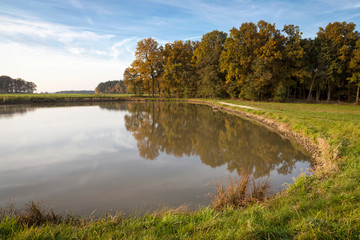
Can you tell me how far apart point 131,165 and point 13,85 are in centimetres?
11590

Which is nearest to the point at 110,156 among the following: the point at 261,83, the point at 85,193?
the point at 85,193

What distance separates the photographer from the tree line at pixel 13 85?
91562 millimetres

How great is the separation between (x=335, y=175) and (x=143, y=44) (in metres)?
50.2

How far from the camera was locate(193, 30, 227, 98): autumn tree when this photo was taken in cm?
4303

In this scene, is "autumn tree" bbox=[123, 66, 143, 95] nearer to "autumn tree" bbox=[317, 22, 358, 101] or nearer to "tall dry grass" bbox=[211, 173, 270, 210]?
"autumn tree" bbox=[317, 22, 358, 101]

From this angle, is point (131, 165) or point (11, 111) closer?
point (131, 165)

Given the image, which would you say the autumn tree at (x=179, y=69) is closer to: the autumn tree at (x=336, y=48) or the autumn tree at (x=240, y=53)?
the autumn tree at (x=240, y=53)

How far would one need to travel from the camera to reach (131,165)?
7828mm

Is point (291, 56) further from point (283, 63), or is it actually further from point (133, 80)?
point (133, 80)

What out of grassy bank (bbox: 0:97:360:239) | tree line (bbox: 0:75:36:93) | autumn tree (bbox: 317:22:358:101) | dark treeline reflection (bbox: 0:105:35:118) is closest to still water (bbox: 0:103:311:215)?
grassy bank (bbox: 0:97:360:239)

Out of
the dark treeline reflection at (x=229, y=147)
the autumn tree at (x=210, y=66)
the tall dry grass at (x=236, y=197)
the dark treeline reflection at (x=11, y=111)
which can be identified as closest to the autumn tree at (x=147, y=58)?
the autumn tree at (x=210, y=66)

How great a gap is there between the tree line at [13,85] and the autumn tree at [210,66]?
89975mm

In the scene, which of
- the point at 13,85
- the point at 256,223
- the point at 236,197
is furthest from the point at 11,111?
the point at 13,85

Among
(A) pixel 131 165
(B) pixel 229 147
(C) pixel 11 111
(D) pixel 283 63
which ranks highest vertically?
(D) pixel 283 63
